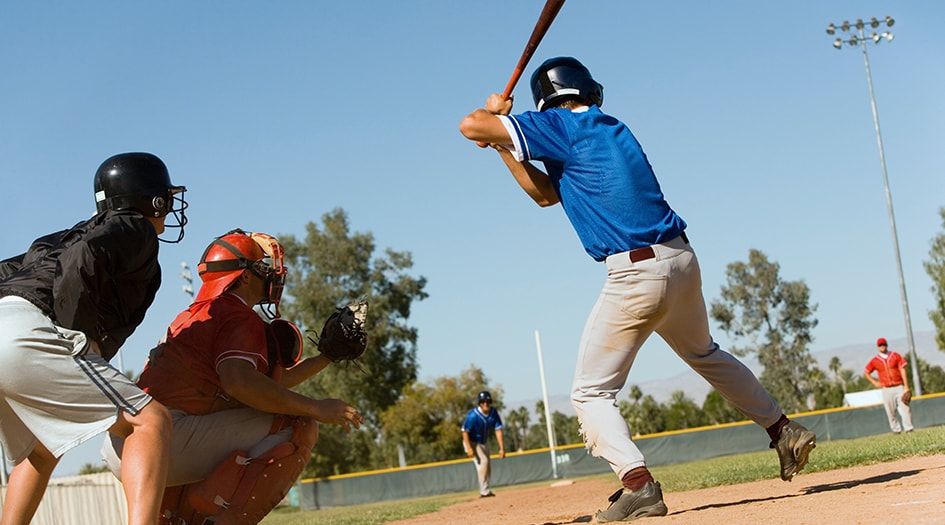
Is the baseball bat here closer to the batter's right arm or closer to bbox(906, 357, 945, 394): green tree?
the batter's right arm

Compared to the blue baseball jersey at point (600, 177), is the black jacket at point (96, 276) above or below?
below

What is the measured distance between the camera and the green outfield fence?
1138 inches

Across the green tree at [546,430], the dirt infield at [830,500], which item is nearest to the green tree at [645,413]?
the green tree at [546,430]

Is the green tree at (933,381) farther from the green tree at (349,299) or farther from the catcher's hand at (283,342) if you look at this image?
the catcher's hand at (283,342)

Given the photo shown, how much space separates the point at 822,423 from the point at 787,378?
180 feet

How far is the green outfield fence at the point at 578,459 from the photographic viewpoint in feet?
94.8

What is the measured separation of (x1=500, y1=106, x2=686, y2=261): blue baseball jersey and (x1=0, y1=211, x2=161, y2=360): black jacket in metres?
2.07

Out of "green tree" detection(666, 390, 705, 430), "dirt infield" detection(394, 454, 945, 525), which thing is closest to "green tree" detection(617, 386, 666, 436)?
"green tree" detection(666, 390, 705, 430)

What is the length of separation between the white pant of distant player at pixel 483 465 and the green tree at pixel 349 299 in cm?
3344

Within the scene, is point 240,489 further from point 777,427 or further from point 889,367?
point 889,367

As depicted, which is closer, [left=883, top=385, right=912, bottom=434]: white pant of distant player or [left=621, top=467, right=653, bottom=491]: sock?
[left=621, top=467, right=653, bottom=491]: sock

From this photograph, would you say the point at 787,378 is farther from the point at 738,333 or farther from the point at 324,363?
the point at 324,363

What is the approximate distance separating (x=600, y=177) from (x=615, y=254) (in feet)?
1.39

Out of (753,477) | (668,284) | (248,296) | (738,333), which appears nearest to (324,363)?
(248,296)
